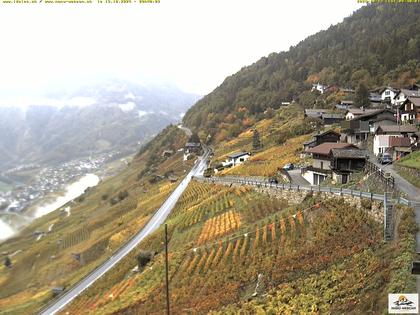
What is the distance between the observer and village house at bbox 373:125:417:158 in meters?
54.4

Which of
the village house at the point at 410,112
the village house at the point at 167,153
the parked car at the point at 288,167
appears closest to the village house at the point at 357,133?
the village house at the point at 410,112

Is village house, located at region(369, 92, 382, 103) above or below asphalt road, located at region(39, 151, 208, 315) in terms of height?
above

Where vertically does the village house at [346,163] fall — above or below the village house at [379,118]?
below

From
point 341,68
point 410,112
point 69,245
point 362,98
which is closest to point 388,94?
point 362,98

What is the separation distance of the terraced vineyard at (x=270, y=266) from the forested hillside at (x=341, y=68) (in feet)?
312

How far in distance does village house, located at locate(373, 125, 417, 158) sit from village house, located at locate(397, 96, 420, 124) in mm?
10415

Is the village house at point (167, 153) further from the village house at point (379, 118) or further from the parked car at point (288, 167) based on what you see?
the village house at point (379, 118)

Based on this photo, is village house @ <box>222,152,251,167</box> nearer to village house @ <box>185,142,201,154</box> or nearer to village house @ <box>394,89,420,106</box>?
village house @ <box>394,89,420,106</box>

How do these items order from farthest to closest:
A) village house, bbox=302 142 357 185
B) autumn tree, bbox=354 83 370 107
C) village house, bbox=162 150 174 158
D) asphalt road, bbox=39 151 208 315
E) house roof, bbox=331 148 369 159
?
village house, bbox=162 150 174 158, autumn tree, bbox=354 83 370 107, village house, bbox=302 142 357 185, asphalt road, bbox=39 151 208 315, house roof, bbox=331 148 369 159

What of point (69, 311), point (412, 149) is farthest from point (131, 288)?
point (412, 149)

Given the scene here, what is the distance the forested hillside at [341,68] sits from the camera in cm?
13062

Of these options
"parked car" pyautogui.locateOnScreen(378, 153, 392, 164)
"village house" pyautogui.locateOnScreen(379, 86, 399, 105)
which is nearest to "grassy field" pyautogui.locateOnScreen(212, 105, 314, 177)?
"parked car" pyautogui.locateOnScreen(378, 153, 392, 164)

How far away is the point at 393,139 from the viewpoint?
56.6 m

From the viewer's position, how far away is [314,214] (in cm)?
3438
